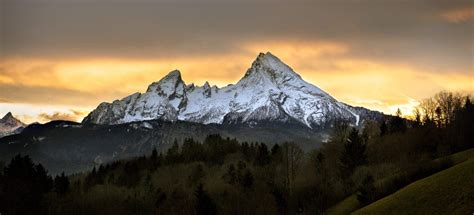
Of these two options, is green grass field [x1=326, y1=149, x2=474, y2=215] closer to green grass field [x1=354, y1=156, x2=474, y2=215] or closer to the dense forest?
the dense forest

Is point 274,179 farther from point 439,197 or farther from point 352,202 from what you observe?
point 439,197

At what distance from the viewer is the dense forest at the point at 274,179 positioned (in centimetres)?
12988

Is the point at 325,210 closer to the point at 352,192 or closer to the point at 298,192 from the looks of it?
the point at 352,192

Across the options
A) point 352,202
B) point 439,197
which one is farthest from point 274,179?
point 439,197

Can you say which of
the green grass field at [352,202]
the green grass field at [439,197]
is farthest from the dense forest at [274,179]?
the green grass field at [439,197]

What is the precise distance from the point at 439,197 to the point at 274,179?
88507 mm

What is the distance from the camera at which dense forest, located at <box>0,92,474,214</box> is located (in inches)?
5113

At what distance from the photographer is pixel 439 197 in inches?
2832

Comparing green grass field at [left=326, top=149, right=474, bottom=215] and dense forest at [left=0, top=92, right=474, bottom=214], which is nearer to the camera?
green grass field at [left=326, top=149, right=474, bottom=215]

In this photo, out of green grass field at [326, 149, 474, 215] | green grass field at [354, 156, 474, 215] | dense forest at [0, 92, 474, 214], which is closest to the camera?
green grass field at [354, 156, 474, 215]

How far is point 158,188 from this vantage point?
164125 mm

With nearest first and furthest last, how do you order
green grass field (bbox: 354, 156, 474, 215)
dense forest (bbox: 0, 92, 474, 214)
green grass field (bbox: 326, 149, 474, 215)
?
green grass field (bbox: 354, 156, 474, 215)
green grass field (bbox: 326, 149, 474, 215)
dense forest (bbox: 0, 92, 474, 214)

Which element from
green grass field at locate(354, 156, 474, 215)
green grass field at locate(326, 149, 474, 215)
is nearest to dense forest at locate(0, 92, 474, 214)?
green grass field at locate(326, 149, 474, 215)

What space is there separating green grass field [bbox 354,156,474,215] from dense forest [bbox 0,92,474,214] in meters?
21.4
